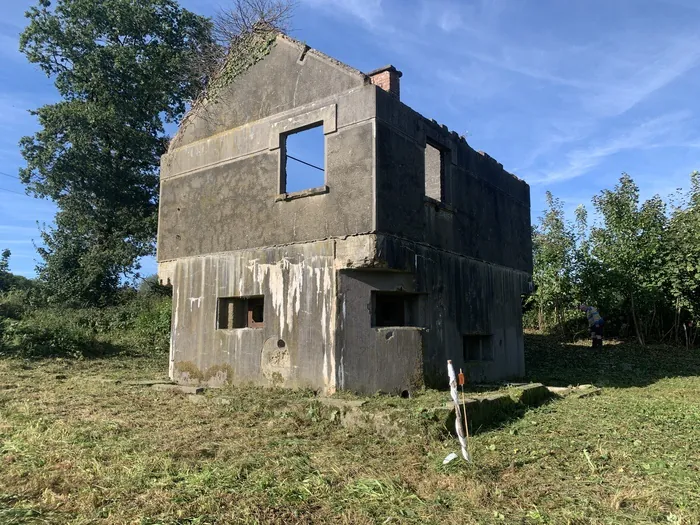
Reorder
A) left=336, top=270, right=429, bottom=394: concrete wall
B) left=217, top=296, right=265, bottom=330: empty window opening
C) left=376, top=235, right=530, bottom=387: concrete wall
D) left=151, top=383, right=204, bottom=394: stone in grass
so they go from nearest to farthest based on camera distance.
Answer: left=336, top=270, right=429, bottom=394: concrete wall, left=376, top=235, right=530, bottom=387: concrete wall, left=151, top=383, right=204, bottom=394: stone in grass, left=217, top=296, right=265, bottom=330: empty window opening

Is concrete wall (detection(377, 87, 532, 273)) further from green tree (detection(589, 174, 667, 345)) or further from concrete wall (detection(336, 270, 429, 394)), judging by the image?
green tree (detection(589, 174, 667, 345))

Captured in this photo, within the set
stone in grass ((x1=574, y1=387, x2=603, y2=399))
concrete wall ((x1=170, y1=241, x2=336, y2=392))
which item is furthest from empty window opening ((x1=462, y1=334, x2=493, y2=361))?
concrete wall ((x1=170, y1=241, x2=336, y2=392))

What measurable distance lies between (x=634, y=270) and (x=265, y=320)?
44.3 ft

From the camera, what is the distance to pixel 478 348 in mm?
10969

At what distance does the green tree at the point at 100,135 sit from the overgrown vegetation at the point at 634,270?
1607 centimetres

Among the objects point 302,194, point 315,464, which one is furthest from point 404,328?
point 315,464

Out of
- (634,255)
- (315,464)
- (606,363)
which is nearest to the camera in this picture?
(315,464)

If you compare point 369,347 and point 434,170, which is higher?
point 434,170

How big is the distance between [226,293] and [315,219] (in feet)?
7.94

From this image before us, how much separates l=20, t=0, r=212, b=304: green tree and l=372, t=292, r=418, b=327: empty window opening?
15.1 meters

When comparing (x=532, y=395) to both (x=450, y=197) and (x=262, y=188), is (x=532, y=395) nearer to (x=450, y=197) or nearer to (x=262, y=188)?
(x=450, y=197)

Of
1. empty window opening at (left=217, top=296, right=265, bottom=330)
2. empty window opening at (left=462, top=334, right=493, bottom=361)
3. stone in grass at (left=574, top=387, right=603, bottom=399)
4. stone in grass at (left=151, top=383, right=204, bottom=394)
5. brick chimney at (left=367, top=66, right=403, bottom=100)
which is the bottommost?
stone in grass at (left=574, top=387, right=603, bottom=399)

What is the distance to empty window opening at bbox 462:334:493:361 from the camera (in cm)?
1083

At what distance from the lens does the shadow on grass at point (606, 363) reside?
474 inches
